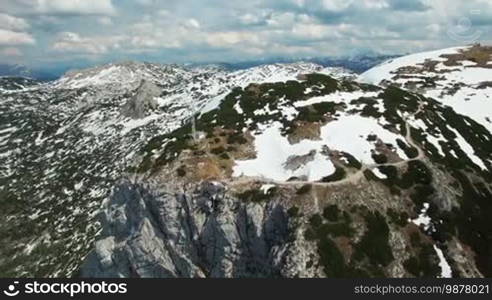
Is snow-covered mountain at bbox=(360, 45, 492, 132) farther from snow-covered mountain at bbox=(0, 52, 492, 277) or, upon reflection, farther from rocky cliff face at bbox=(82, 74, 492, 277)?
rocky cliff face at bbox=(82, 74, 492, 277)

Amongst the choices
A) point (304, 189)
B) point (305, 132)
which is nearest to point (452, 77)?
point (305, 132)

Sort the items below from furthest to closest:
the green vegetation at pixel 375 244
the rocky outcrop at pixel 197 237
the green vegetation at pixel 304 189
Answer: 1. the green vegetation at pixel 304 189
2. the rocky outcrop at pixel 197 237
3. the green vegetation at pixel 375 244

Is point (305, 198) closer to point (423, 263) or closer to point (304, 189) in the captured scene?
point (304, 189)

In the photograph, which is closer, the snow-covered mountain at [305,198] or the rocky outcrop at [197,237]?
the snow-covered mountain at [305,198]

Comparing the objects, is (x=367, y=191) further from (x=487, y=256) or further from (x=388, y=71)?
(x=388, y=71)

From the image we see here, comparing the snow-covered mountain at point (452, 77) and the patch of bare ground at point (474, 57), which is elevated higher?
the patch of bare ground at point (474, 57)

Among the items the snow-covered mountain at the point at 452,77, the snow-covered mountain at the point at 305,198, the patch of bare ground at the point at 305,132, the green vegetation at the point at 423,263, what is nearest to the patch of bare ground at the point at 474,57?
the snow-covered mountain at the point at 452,77

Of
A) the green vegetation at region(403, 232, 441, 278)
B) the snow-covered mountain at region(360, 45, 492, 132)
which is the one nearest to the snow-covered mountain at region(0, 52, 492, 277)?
the green vegetation at region(403, 232, 441, 278)

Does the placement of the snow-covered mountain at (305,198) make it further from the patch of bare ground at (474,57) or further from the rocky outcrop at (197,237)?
the patch of bare ground at (474,57)
